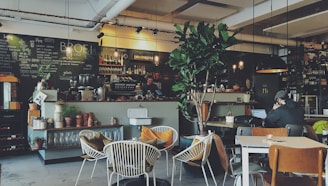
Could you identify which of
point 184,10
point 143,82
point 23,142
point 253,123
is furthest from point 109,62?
point 253,123

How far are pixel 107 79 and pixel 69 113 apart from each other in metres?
2.99

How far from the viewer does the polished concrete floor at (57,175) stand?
4.66 meters

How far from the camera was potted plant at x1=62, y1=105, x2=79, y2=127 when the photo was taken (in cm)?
620

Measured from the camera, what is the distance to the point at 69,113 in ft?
20.6

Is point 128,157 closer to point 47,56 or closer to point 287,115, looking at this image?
point 287,115

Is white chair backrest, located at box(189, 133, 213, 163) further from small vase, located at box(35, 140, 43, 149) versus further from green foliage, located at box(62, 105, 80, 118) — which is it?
small vase, located at box(35, 140, 43, 149)

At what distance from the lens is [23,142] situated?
289 inches

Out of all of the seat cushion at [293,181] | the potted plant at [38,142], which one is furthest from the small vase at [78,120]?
the seat cushion at [293,181]

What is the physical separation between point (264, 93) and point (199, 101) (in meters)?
8.20

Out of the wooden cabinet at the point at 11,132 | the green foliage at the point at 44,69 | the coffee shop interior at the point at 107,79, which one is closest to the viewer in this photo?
the coffee shop interior at the point at 107,79

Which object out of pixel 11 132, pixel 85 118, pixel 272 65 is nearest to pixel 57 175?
pixel 85 118

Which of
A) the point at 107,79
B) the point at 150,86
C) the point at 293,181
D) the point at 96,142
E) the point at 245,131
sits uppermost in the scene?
the point at 107,79

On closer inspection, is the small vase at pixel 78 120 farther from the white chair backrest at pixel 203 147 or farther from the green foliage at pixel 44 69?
the white chair backrest at pixel 203 147

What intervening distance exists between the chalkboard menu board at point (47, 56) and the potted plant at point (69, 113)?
6.55 ft
